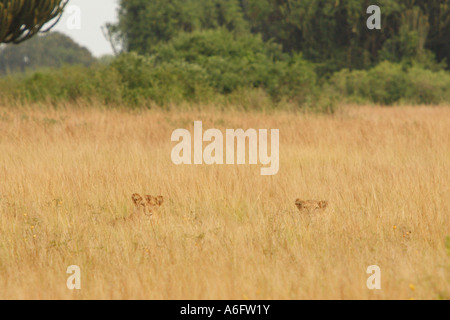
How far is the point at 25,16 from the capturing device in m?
16.2

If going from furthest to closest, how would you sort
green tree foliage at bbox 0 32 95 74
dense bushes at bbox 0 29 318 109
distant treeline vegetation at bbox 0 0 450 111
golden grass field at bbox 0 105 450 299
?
green tree foliage at bbox 0 32 95 74 < distant treeline vegetation at bbox 0 0 450 111 < dense bushes at bbox 0 29 318 109 < golden grass field at bbox 0 105 450 299

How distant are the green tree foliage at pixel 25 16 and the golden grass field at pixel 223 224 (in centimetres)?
710

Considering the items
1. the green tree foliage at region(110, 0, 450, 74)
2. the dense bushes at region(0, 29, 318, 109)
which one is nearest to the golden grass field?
the dense bushes at region(0, 29, 318, 109)

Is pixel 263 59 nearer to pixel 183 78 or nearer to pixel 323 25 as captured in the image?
pixel 183 78

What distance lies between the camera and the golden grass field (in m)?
3.53

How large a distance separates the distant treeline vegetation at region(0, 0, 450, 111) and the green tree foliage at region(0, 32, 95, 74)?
103ft

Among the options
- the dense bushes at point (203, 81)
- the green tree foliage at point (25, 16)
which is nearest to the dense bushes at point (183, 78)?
the dense bushes at point (203, 81)

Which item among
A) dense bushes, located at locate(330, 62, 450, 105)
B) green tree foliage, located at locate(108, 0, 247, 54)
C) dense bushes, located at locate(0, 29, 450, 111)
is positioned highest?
green tree foliage, located at locate(108, 0, 247, 54)

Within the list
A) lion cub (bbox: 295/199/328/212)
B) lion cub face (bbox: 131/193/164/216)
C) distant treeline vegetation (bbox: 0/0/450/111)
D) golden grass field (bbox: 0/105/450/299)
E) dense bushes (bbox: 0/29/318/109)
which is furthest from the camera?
distant treeline vegetation (bbox: 0/0/450/111)

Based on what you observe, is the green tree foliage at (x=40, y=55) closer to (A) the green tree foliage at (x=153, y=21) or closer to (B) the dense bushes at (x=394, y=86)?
(A) the green tree foliage at (x=153, y=21)

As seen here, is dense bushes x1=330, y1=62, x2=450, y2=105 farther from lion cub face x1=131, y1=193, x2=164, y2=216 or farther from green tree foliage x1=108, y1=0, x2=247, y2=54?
lion cub face x1=131, y1=193, x2=164, y2=216

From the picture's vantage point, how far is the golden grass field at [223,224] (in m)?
3.53
